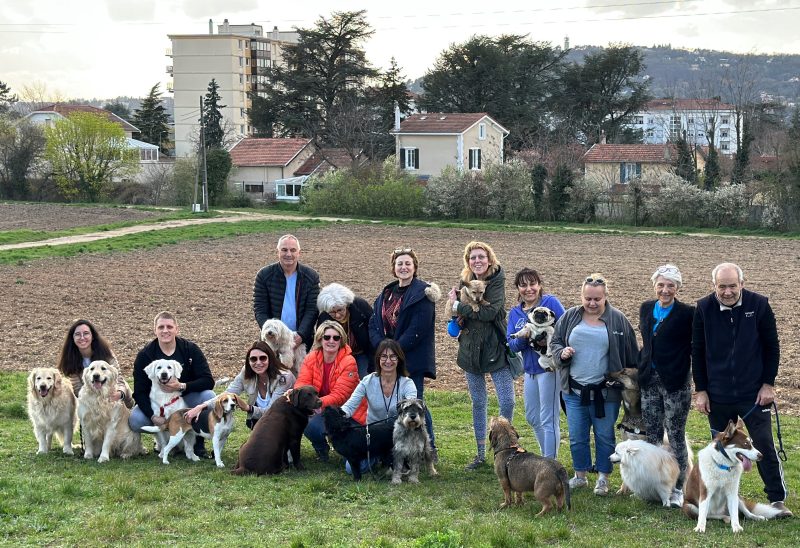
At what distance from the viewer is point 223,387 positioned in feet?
40.2

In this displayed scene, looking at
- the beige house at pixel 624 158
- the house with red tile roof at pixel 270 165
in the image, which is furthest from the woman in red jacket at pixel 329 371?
the house with red tile roof at pixel 270 165

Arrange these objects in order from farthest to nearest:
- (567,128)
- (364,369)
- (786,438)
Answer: (567,128) → (786,438) → (364,369)

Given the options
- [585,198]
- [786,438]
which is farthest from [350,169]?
[786,438]

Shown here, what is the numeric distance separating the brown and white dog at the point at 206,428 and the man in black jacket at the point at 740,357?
4.14 metres

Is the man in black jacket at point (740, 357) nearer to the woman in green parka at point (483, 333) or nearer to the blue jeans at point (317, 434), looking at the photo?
the woman in green parka at point (483, 333)

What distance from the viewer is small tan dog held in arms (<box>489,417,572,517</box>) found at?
6852 millimetres

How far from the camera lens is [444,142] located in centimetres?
5888

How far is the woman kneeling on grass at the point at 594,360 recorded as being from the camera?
24.6ft

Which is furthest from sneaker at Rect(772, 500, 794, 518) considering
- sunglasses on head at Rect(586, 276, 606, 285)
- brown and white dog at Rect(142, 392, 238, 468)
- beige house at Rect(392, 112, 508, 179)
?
beige house at Rect(392, 112, 508, 179)

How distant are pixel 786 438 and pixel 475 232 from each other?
27.1m

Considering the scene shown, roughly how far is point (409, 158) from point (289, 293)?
52.1 metres

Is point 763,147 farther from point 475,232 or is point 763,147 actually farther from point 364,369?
point 364,369

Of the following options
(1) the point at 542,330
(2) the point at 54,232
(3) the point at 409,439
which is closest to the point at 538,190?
(2) the point at 54,232

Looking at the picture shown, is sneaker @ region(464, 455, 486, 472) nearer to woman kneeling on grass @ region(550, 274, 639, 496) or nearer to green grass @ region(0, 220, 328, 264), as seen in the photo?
woman kneeling on grass @ region(550, 274, 639, 496)
